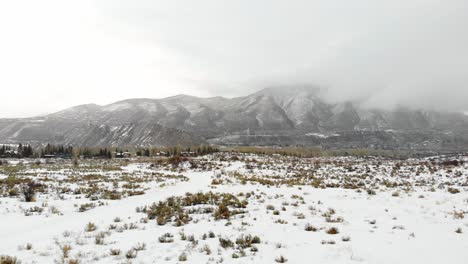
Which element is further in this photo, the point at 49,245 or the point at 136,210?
the point at 136,210

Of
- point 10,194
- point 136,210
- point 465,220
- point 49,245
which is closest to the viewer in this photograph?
point 49,245

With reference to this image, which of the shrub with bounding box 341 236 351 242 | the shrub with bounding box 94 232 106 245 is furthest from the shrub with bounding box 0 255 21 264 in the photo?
the shrub with bounding box 341 236 351 242

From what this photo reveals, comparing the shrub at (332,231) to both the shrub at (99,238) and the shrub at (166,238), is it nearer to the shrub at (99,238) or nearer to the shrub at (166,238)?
the shrub at (166,238)

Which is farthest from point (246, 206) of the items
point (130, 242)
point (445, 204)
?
point (445, 204)

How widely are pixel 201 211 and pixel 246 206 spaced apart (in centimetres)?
285

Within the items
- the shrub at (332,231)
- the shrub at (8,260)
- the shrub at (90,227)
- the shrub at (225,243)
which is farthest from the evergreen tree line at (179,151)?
the shrub at (8,260)

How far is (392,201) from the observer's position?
685 inches

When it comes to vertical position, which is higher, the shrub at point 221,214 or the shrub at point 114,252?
the shrub at point 114,252

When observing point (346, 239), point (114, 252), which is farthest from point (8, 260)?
point (346, 239)

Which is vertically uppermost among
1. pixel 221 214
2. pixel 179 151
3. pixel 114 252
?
pixel 114 252

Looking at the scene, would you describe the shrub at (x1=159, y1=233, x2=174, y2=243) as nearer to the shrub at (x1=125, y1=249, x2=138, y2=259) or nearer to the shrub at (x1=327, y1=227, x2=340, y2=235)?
the shrub at (x1=125, y1=249, x2=138, y2=259)

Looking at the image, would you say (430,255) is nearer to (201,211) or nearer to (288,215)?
(288,215)

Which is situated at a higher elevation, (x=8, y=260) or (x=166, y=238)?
(x=8, y=260)

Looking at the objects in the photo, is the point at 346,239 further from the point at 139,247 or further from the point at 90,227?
the point at 90,227
